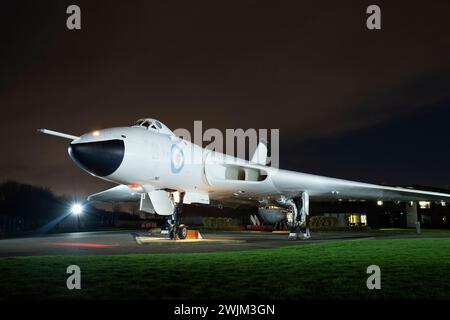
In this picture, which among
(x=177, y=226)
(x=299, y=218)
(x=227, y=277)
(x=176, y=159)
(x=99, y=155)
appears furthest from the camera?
(x=299, y=218)

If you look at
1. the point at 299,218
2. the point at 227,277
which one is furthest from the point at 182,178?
the point at 227,277

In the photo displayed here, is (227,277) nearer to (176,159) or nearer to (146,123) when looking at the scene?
(176,159)

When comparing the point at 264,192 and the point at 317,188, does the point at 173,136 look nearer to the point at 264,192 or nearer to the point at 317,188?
the point at 264,192

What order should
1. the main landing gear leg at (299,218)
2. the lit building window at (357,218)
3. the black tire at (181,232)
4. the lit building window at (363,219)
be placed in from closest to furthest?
1. the black tire at (181,232)
2. the main landing gear leg at (299,218)
3. the lit building window at (357,218)
4. the lit building window at (363,219)

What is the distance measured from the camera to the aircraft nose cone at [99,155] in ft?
40.2

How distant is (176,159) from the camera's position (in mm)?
15398

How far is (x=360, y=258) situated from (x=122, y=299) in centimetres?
666

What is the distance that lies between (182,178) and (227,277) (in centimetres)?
909

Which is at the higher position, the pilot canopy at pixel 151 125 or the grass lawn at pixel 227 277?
the pilot canopy at pixel 151 125

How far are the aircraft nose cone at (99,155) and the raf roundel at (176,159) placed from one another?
2564 millimetres

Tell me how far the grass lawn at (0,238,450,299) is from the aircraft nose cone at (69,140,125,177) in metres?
3.20

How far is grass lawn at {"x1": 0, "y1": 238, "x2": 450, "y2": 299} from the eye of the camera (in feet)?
19.5

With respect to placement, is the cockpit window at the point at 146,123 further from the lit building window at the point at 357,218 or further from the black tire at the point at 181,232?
the lit building window at the point at 357,218

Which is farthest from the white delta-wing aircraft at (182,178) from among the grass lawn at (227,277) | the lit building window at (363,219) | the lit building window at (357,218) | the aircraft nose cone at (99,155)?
the lit building window at (363,219)
